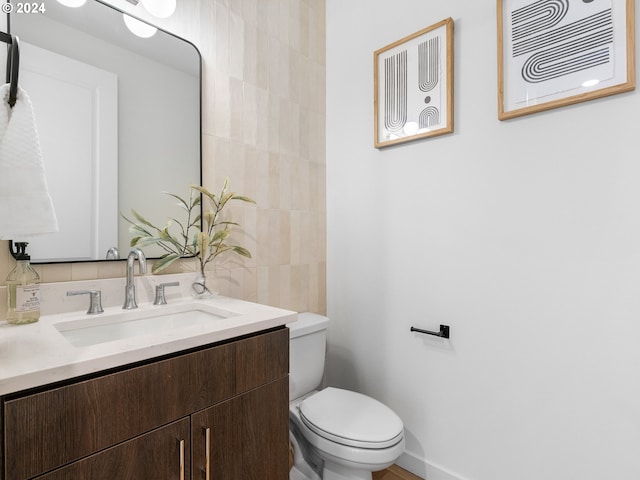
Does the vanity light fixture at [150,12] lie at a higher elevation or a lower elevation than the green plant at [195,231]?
higher

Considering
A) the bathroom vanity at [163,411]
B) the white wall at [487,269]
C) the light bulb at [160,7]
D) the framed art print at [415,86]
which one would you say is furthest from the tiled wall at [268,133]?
the bathroom vanity at [163,411]

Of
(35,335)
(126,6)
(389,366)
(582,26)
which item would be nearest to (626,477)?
(389,366)

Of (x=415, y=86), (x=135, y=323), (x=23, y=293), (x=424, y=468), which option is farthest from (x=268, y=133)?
(x=424, y=468)

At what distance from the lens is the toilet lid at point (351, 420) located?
3.99ft

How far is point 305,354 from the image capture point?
1546 mm

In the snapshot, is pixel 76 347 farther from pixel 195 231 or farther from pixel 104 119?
pixel 104 119

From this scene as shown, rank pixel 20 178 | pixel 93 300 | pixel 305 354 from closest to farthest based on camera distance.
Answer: pixel 20 178
pixel 93 300
pixel 305 354

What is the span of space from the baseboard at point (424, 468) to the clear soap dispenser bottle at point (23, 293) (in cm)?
160

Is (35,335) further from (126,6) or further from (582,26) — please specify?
(582,26)

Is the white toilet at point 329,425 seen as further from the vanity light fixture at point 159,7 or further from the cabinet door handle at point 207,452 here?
the vanity light fixture at point 159,7

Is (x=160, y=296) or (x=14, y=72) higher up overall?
(x=14, y=72)

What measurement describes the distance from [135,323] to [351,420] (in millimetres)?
874

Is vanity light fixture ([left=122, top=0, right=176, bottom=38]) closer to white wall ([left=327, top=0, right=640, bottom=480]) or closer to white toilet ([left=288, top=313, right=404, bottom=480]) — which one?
white wall ([left=327, top=0, right=640, bottom=480])

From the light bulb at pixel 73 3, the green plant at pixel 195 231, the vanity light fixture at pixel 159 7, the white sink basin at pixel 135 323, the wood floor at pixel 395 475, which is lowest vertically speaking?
the wood floor at pixel 395 475
